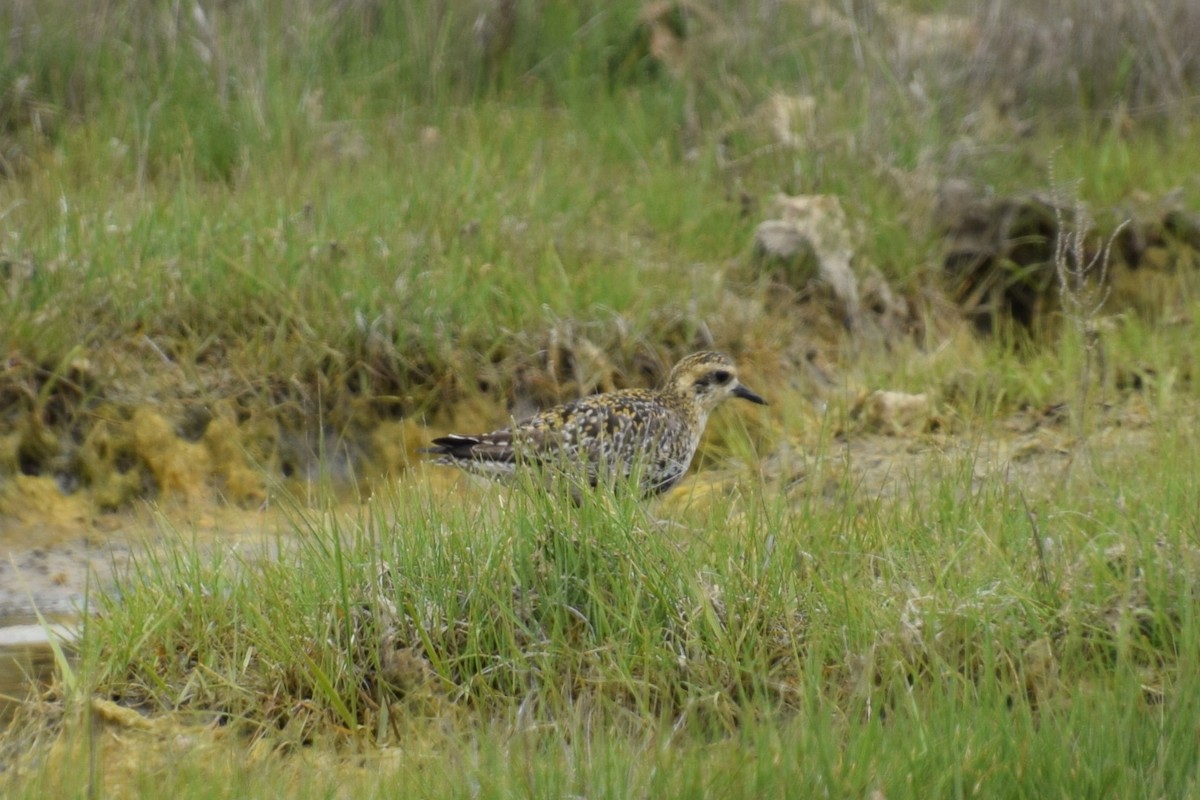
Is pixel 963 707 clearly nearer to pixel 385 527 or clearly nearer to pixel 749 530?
pixel 749 530

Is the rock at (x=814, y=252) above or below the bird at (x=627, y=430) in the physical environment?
above

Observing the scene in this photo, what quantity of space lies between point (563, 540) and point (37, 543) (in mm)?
3011

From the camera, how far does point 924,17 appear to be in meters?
Answer: 10.8

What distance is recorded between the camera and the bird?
21.2 feet

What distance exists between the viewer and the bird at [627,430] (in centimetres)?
648

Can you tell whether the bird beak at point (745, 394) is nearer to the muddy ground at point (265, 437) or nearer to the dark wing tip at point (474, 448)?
the muddy ground at point (265, 437)

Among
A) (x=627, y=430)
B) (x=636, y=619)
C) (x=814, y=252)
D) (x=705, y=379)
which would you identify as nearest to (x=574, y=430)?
(x=627, y=430)

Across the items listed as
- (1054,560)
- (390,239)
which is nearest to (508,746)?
(1054,560)

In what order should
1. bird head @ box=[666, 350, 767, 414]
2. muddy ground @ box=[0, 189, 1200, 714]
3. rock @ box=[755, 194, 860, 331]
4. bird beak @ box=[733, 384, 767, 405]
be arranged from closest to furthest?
muddy ground @ box=[0, 189, 1200, 714] → bird head @ box=[666, 350, 767, 414] → bird beak @ box=[733, 384, 767, 405] → rock @ box=[755, 194, 860, 331]

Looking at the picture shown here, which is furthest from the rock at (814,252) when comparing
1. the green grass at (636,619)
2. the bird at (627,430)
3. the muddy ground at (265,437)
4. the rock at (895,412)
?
the green grass at (636,619)

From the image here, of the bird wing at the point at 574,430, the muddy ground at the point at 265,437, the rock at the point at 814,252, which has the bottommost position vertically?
the muddy ground at the point at 265,437

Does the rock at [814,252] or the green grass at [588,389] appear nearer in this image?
the green grass at [588,389]

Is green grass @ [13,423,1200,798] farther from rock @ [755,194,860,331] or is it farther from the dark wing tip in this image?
rock @ [755,194,860,331]

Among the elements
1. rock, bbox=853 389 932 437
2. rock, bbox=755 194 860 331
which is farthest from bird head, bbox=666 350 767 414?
rock, bbox=755 194 860 331
